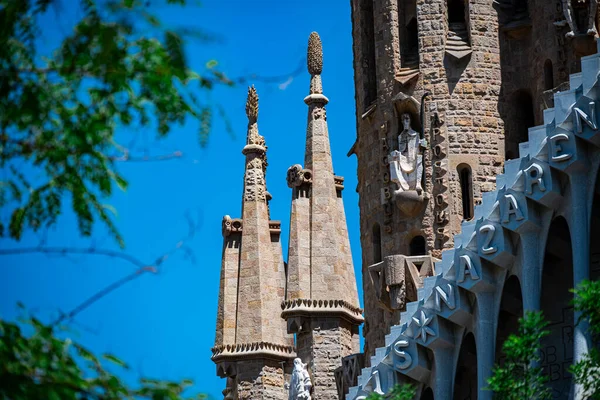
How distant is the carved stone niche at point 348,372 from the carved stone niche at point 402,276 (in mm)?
3061

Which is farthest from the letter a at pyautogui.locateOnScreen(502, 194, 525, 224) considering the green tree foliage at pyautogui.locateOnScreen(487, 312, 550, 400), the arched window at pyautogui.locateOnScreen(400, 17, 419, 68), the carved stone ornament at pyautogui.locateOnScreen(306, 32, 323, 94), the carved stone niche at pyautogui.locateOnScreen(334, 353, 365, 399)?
the carved stone ornament at pyautogui.locateOnScreen(306, 32, 323, 94)

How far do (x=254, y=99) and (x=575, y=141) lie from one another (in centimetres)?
2188

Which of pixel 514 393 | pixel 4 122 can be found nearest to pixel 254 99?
pixel 514 393

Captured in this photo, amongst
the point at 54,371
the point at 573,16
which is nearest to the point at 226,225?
the point at 573,16

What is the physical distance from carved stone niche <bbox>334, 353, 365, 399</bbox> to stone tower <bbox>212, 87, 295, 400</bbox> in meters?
6.24

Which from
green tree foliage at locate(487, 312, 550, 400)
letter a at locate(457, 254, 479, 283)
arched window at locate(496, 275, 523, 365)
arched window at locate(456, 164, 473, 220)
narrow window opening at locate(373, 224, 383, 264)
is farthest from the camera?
narrow window opening at locate(373, 224, 383, 264)

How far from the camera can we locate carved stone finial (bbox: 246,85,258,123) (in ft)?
166

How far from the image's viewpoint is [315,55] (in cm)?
4903

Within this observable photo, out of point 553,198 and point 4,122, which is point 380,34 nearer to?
point 553,198

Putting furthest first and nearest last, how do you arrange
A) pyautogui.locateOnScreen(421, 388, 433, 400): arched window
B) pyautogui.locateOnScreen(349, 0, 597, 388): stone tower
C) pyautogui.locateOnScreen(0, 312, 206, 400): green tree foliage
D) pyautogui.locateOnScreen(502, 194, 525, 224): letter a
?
pyautogui.locateOnScreen(349, 0, 597, 388): stone tower → pyautogui.locateOnScreen(421, 388, 433, 400): arched window → pyautogui.locateOnScreen(502, 194, 525, 224): letter a → pyautogui.locateOnScreen(0, 312, 206, 400): green tree foliage

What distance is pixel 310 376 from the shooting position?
1731 inches

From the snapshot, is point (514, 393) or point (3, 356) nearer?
point (3, 356)

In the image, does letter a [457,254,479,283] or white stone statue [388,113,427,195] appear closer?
letter a [457,254,479,283]

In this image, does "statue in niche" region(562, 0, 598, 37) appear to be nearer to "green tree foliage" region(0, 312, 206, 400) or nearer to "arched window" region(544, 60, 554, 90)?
"arched window" region(544, 60, 554, 90)
